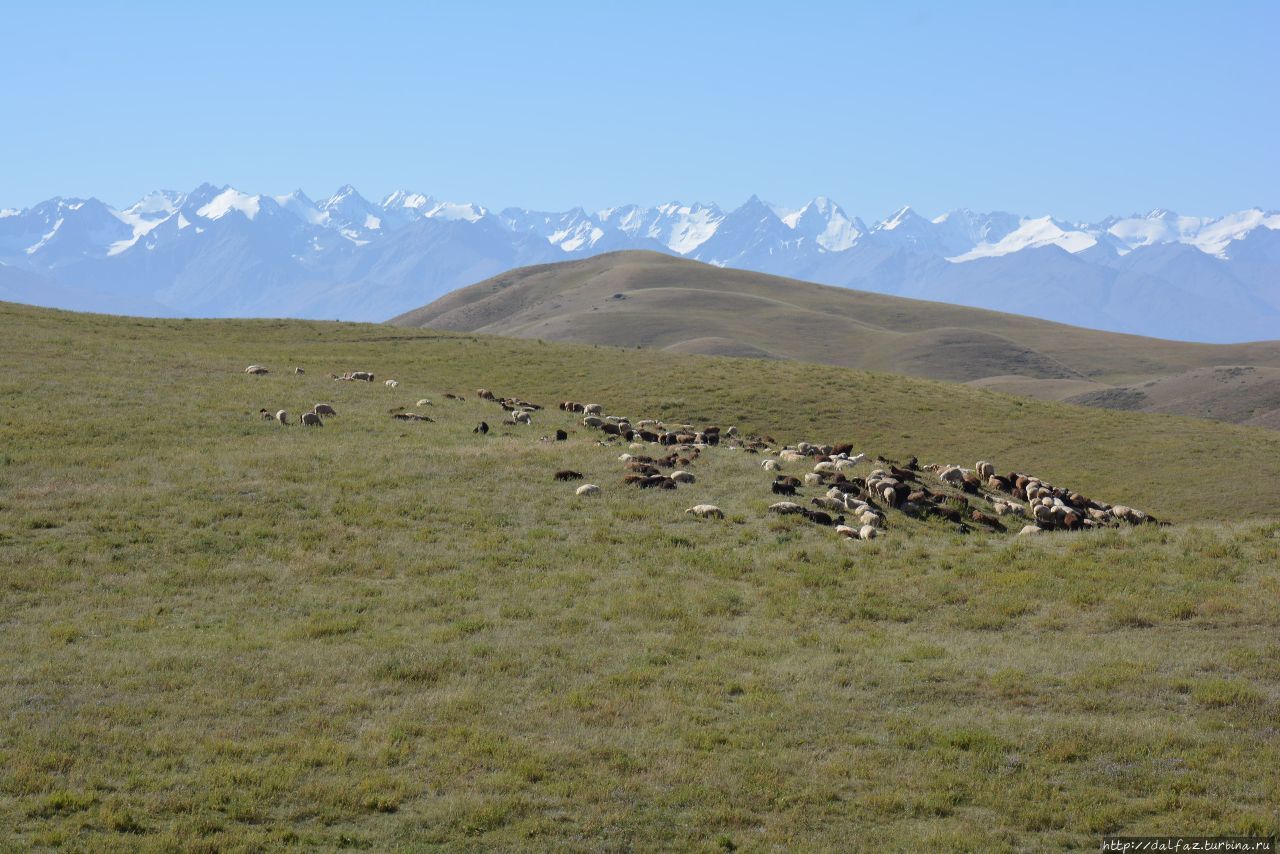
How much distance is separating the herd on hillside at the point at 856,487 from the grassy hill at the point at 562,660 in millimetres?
795

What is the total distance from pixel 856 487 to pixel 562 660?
13835 mm

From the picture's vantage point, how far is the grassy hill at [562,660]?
37.1 ft

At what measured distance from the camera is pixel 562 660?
16062mm

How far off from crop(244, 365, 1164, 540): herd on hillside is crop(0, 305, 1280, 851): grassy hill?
0.80m

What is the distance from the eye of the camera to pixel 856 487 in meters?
28.0

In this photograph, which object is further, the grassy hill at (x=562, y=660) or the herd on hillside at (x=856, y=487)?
the herd on hillside at (x=856, y=487)

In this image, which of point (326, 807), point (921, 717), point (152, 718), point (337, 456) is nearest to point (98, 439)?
point (337, 456)

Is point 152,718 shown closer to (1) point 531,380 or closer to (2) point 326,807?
(2) point 326,807

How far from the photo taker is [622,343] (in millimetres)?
178750

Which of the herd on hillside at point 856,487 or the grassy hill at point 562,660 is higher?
the herd on hillside at point 856,487

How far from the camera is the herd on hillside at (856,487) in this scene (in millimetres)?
25578

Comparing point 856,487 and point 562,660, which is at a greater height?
point 856,487

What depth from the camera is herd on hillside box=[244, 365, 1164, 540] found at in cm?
2558

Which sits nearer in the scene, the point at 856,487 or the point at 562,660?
the point at 562,660
